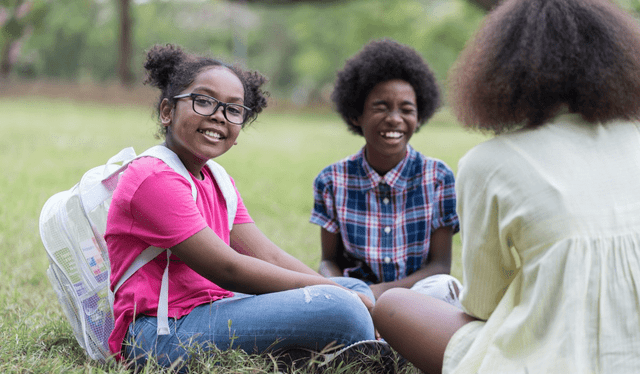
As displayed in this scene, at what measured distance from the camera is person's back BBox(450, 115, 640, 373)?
150 cm

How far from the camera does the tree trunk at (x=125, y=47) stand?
1883 centimetres

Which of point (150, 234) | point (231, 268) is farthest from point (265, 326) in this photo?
point (150, 234)

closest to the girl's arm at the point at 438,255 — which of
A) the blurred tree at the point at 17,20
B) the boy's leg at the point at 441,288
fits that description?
the boy's leg at the point at 441,288

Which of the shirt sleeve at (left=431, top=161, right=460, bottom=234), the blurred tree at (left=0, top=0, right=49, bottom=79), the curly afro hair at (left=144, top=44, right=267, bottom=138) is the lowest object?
the shirt sleeve at (left=431, top=161, right=460, bottom=234)

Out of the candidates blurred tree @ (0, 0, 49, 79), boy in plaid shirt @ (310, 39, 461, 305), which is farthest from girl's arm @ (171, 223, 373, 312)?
blurred tree @ (0, 0, 49, 79)

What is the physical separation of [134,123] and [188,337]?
1129 centimetres

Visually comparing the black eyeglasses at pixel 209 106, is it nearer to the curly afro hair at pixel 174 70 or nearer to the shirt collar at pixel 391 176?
the curly afro hair at pixel 174 70

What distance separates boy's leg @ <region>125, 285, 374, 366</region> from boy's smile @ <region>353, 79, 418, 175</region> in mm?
1116

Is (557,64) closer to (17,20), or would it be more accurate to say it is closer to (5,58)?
(17,20)

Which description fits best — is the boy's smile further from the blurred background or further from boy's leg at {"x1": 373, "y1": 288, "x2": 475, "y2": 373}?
the blurred background

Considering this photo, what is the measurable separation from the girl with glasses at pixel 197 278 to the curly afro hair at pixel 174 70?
0.01 meters

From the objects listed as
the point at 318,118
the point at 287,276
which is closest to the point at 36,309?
the point at 287,276

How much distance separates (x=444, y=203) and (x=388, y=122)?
0.48 m

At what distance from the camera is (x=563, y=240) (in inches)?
59.4
